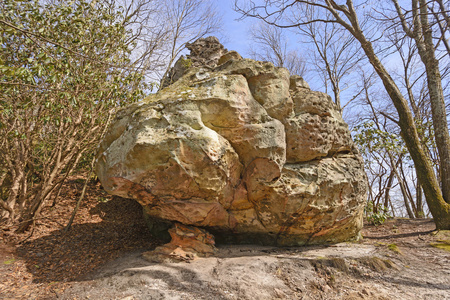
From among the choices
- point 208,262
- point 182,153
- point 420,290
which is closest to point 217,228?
point 208,262

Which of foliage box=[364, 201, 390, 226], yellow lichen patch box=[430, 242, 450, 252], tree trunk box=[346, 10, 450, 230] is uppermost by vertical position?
tree trunk box=[346, 10, 450, 230]

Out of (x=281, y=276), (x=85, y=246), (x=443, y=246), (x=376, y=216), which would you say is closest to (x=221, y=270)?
(x=281, y=276)

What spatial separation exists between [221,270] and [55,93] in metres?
4.62

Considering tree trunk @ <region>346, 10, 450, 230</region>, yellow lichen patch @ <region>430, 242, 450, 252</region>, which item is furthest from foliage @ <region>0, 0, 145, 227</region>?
yellow lichen patch @ <region>430, 242, 450, 252</region>

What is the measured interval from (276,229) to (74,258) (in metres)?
3.65

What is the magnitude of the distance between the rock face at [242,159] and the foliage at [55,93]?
1221 millimetres

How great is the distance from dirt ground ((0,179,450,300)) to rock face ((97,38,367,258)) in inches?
22.4

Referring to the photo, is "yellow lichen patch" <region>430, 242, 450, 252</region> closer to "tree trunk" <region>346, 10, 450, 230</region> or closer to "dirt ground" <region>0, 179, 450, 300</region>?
"dirt ground" <region>0, 179, 450, 300</region>

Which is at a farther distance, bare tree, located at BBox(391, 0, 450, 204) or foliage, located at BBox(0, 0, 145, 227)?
bare tree, located at BBox(391, 0, 450, 204)

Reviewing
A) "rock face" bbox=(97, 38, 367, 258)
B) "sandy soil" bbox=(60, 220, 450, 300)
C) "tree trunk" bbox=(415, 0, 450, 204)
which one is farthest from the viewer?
"tree trunk" bbox=(415, 0, 450, 204)

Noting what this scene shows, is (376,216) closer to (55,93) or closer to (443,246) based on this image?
(443,246)

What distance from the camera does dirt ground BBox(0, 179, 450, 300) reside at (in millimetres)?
3449

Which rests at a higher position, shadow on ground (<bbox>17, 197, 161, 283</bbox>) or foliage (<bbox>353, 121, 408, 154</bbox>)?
foliage (<bbox>353, 121, 408, 154</bbox>)

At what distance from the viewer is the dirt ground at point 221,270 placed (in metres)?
3.45
